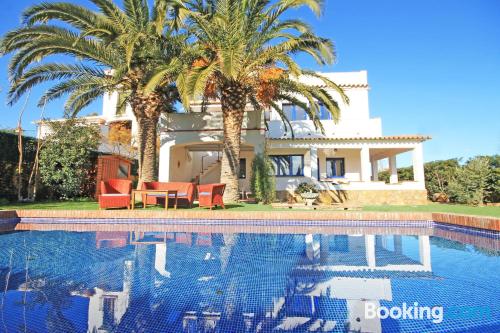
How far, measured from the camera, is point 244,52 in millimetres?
11727

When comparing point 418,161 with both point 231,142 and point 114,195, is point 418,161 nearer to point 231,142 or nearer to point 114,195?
point 231,142

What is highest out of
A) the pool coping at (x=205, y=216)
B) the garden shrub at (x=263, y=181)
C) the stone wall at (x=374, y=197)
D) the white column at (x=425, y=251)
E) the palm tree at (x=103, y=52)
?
the palm tree at (x=103, y=52)

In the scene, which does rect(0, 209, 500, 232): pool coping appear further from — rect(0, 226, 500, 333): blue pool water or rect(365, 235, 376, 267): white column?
rect(0, 226, 500, 333): blue pool water

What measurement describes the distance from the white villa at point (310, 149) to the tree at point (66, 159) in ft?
6.98

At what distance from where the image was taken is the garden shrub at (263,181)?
1381cm

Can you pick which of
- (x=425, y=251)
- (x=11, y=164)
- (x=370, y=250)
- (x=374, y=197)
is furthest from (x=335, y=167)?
(x=11, y=164)

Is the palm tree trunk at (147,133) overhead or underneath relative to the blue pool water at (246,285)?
overhead

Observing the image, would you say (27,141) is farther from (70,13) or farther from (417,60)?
(417,60)

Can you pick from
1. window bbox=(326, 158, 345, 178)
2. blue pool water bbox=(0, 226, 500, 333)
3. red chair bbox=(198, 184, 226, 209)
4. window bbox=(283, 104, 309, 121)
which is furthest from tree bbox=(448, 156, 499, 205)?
red chair bbox=(198, 184, 226, 209)

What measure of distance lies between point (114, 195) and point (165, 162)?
6193mm

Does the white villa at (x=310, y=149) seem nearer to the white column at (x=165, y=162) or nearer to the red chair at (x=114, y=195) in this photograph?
the white column at (x=165, y=162)

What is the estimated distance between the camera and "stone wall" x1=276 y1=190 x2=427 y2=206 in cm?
1739

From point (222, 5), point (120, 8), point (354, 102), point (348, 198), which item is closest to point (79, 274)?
point (222, 5)

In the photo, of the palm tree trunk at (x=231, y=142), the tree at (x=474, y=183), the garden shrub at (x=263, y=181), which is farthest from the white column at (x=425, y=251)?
the tree at (x=474, y=183)
